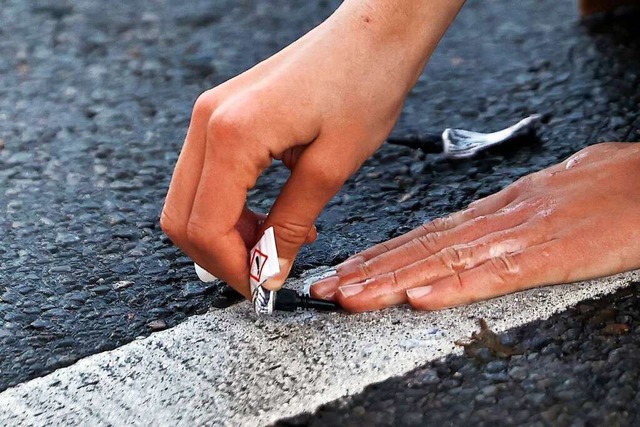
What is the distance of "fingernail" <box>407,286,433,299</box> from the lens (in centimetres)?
204

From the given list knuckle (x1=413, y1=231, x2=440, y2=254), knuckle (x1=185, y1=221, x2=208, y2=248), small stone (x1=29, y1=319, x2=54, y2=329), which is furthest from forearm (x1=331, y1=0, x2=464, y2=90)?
small stone (x1=29, y1=319, x2=54, y2=329)

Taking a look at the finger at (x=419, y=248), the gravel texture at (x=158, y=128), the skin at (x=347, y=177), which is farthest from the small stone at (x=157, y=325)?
the finger at (x=419, y=248)

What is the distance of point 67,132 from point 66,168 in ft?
0.86

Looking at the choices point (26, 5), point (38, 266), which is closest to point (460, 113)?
point (38, 266)

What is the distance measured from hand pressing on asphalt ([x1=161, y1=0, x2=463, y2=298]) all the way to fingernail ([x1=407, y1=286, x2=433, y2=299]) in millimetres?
249

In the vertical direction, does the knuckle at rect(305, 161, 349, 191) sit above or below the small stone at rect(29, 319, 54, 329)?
above

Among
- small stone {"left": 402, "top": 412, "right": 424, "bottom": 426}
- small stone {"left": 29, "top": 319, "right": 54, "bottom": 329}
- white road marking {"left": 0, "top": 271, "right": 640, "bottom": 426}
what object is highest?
small stone {"left": 402, "top": 412, "right": 424, "bottom": 426}

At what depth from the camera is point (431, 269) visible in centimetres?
209

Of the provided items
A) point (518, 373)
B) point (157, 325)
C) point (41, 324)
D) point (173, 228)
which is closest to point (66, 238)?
point (41, 324)

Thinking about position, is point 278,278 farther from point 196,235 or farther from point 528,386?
point 528,386

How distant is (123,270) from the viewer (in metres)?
2.34

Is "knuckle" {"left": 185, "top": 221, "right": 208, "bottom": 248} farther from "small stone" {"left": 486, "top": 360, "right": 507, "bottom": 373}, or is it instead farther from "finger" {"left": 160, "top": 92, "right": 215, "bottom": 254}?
"small stone" {"left": 486, "top": 360, "right": 507, "bottom": 373}

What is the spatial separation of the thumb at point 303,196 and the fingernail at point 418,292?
0.88 ft

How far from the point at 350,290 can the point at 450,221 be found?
37cm
